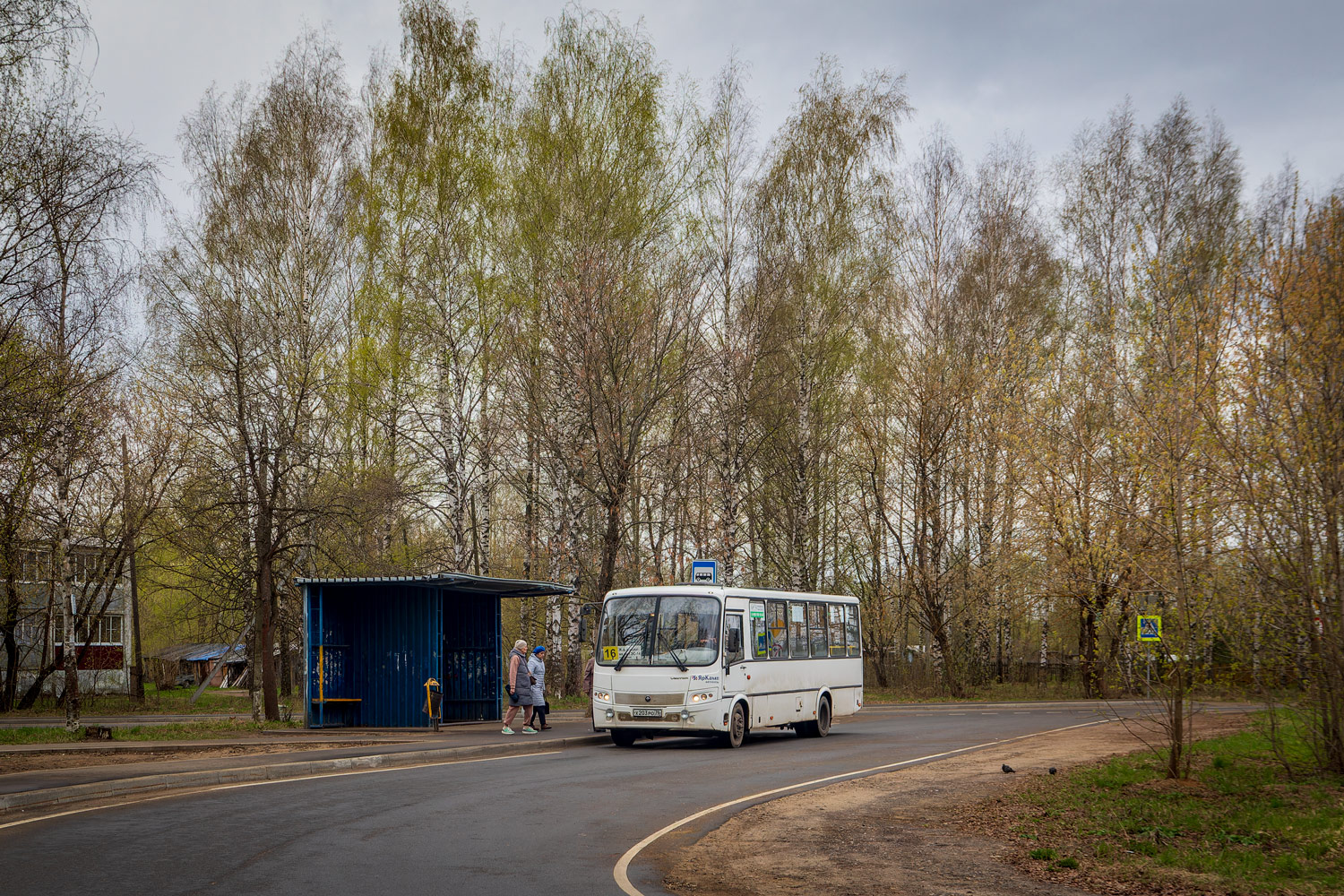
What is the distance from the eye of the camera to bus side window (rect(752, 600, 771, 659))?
21.4m

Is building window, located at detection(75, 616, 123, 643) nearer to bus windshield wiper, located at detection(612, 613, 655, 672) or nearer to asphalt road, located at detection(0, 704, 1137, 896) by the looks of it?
bus windshield wiper, located at detection(612, 613, 655, 672)

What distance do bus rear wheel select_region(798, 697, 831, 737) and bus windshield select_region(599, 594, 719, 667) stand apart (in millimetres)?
4639

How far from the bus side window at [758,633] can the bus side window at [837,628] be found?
3235mm

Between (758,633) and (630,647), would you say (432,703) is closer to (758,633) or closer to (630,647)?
(630,647)

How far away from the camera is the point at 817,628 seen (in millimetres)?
24156

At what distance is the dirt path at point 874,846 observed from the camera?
833 centimetres

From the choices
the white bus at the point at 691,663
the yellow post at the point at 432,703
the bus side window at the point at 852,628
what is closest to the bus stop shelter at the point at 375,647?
the yellow post at the point at 432,703

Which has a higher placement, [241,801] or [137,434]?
[137,434]

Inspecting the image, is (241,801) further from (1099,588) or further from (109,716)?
(1099,588)

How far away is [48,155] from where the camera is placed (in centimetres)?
1631

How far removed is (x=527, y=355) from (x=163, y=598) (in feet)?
127

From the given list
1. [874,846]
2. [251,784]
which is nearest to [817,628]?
[251,784]

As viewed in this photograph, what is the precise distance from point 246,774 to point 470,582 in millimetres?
7581

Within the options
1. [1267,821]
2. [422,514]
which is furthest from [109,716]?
[1267,821]
